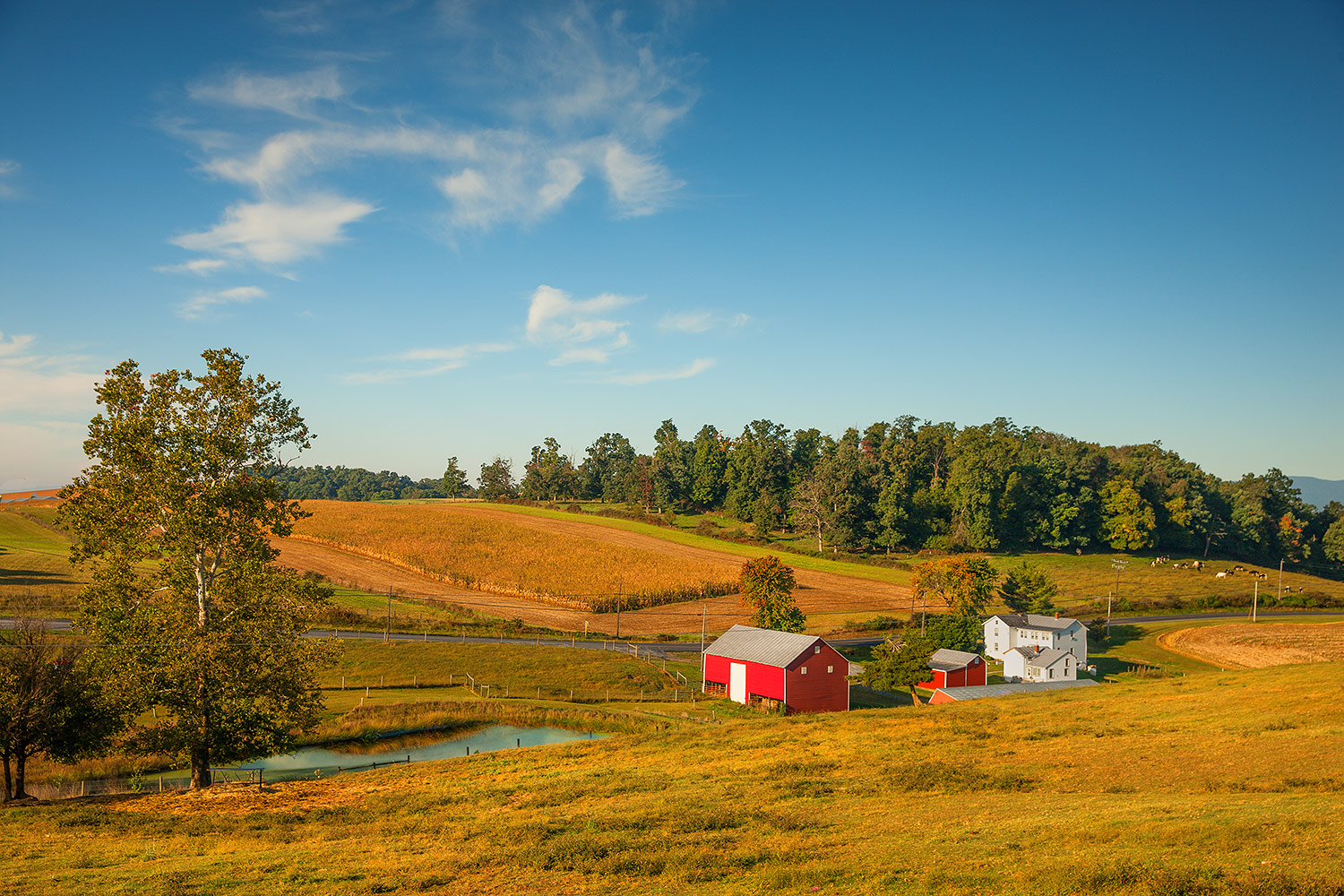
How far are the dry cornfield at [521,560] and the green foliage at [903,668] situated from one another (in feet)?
110

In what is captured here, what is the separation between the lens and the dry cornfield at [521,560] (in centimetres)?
8969

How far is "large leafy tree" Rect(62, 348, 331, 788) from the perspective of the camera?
26.6 m

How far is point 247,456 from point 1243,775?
3604 centimetres

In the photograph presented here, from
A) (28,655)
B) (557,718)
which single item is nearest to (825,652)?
(557,718)

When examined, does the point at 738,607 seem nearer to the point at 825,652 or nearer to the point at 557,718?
the point at 825,652

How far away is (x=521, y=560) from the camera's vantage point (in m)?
102

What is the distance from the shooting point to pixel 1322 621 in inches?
3300

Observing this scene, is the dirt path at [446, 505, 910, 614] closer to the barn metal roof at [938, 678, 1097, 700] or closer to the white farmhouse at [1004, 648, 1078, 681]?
the white farmhouse at [1004, 648, 1078, 681]

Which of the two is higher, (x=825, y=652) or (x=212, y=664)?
(x=212, y=664)

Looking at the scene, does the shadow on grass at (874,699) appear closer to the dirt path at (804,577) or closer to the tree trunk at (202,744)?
the dirt path at (804,577)

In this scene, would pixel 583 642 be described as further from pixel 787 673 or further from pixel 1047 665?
pixel 1047 665

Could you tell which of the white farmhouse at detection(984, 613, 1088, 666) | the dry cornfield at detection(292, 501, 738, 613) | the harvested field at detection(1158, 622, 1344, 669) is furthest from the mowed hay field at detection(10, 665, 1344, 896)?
the dry cornfield at detection(292, 501, 738, 613)

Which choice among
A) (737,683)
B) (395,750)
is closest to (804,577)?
(737,683)

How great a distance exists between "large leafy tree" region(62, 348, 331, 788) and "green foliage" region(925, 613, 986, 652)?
59.4 metres
